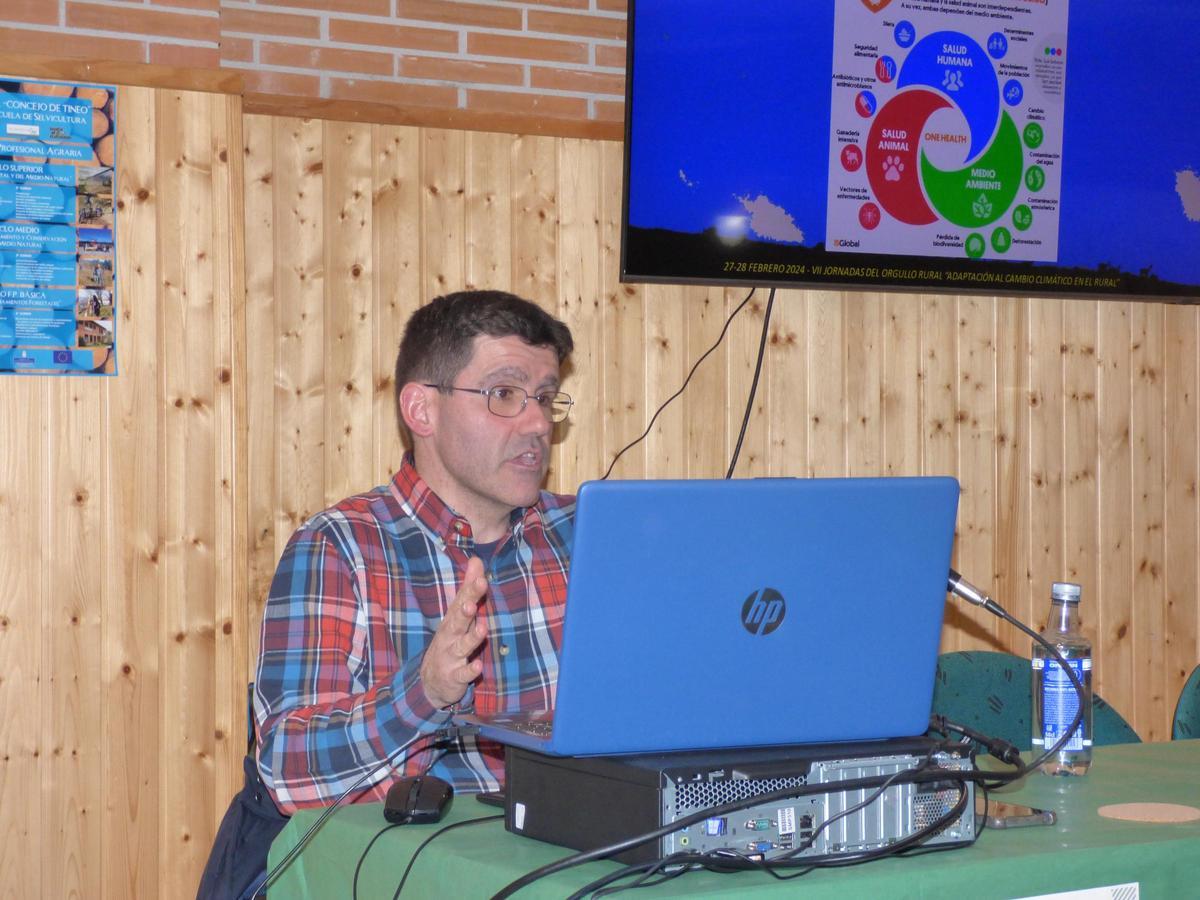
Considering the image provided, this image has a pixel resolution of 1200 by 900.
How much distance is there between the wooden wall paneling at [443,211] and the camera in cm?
323

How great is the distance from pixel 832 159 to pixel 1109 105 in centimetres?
86

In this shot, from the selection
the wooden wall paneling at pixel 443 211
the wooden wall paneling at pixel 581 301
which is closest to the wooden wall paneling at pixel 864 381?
the wooden wall paneling at pixel 581 301

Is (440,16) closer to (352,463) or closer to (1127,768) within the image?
(352,463)

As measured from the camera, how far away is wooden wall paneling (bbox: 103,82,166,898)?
2.77m

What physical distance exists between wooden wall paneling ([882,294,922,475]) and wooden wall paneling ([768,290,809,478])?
0.24 metres

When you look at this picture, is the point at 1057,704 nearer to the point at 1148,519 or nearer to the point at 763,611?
the point at 763,611

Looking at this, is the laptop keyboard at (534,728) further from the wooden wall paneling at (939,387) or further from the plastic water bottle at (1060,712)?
the wooden wall paneling at (939,387)

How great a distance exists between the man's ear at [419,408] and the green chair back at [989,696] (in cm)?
104

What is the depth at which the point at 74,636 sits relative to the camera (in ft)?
9.00

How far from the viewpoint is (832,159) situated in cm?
351

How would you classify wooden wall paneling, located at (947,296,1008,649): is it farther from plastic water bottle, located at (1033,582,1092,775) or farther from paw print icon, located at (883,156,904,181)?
plastic water bottle, located at (1033,582,1092,775)

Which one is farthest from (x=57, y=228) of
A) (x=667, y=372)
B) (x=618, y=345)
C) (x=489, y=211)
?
(x=667, y=372)

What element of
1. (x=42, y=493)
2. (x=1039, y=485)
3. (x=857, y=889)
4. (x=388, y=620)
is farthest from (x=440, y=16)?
(x=857, y=889)

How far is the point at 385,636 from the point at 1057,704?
0.98 m
